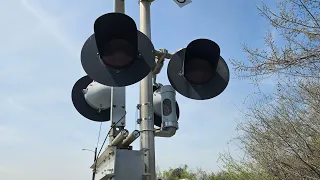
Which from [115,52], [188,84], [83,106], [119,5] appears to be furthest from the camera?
[83,106]

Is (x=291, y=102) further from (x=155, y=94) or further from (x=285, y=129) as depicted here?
(x=155, y=94)

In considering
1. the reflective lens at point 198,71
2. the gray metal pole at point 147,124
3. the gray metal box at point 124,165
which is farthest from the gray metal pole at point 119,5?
the gray metal box at point 124,165

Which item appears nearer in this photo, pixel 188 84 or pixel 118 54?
pixel 118 54

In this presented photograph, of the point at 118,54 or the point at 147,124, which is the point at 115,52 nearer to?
the point at 118,54

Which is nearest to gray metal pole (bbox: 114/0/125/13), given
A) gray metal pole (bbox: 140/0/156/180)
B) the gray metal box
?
gray metal pole (bbox: 140/0/156/180)

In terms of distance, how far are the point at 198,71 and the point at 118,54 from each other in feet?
2.58

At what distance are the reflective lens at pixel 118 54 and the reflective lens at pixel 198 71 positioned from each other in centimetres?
58

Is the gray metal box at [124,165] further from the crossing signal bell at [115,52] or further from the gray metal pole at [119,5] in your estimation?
the gray metal pole at [119,5]

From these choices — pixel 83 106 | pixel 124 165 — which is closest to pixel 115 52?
pixel 124 165

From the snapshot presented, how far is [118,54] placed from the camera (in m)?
2.75

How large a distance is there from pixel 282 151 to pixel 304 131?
969mm

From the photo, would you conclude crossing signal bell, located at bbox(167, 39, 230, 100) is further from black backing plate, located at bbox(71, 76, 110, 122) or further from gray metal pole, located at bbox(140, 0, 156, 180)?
black backing plate, located at bbox(71, 76, 110, 122)

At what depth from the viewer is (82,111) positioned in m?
4.28

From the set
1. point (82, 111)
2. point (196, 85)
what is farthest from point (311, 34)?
point (82, 111)
